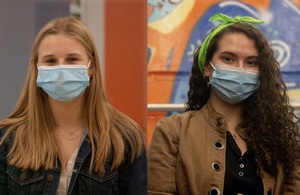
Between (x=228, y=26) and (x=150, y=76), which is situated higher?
(x=228, y=26)

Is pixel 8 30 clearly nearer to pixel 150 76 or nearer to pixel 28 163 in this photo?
pixel 28 163

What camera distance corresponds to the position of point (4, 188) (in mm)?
1896

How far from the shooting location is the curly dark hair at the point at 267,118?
2.20 meters

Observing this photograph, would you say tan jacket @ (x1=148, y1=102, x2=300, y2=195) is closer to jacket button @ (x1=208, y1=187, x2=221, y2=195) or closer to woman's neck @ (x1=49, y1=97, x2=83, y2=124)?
jacket button @ (x1=208, y1=187, x2=221, y2=195)

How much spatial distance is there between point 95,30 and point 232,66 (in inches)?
22.9

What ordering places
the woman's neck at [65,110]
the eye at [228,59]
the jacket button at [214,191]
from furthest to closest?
1. the eye at [228,59]
2. the jacket button at [214,191]
3. the woman's neck at [65,110]

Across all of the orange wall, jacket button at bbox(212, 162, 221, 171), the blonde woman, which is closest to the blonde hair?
the blonde woman

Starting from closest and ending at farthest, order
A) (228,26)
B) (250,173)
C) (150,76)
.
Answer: (250,173) → (228,26) → (150,76)

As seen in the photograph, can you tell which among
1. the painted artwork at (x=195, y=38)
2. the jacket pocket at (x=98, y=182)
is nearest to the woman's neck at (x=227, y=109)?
the jacket pocket at (x=98, y=182)

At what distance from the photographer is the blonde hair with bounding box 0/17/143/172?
189cm

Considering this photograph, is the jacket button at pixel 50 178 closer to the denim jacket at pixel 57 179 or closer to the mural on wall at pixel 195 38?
the denim jacket at pixel 57 179

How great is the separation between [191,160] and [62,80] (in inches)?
24.4

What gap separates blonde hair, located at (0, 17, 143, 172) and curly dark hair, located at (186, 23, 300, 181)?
509 mm

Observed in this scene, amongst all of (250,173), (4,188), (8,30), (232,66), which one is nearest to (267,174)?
(250,173)
